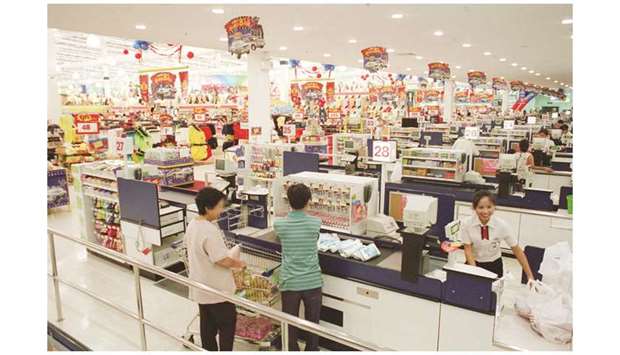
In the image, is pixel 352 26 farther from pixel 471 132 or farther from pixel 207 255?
pixel 207 255

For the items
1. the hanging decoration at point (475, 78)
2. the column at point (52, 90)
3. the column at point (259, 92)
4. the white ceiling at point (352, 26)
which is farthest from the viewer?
the column at point (52, 90)

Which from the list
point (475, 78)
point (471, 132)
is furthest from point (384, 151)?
point (475, 78)

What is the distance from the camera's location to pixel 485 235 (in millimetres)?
3777

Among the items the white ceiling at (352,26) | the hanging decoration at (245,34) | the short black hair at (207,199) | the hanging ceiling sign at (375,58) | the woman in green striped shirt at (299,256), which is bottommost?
the woman in green striped shirt at (299,256)

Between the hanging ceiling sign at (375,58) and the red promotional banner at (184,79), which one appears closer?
the hanging ceiling sign at (375,58)

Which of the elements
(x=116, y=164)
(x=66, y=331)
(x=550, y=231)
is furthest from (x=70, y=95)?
(x=550, y=231)

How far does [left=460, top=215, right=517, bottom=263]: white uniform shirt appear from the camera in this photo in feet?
12.3

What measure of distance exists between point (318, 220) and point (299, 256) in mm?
328

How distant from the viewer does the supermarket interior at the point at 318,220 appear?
321 centimetres

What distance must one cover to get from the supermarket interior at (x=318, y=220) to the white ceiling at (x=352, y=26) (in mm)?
73

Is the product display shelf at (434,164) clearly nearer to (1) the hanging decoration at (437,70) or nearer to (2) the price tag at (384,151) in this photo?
(2) the price tag at (384,151)

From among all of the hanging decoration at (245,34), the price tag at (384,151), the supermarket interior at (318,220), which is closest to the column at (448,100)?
the supermarket interior at (318,220)

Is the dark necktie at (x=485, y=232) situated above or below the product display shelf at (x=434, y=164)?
below

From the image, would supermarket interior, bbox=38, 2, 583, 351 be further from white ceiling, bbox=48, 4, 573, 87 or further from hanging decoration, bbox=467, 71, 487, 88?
hanging decoration, bbox=467, 71, 487, 88
